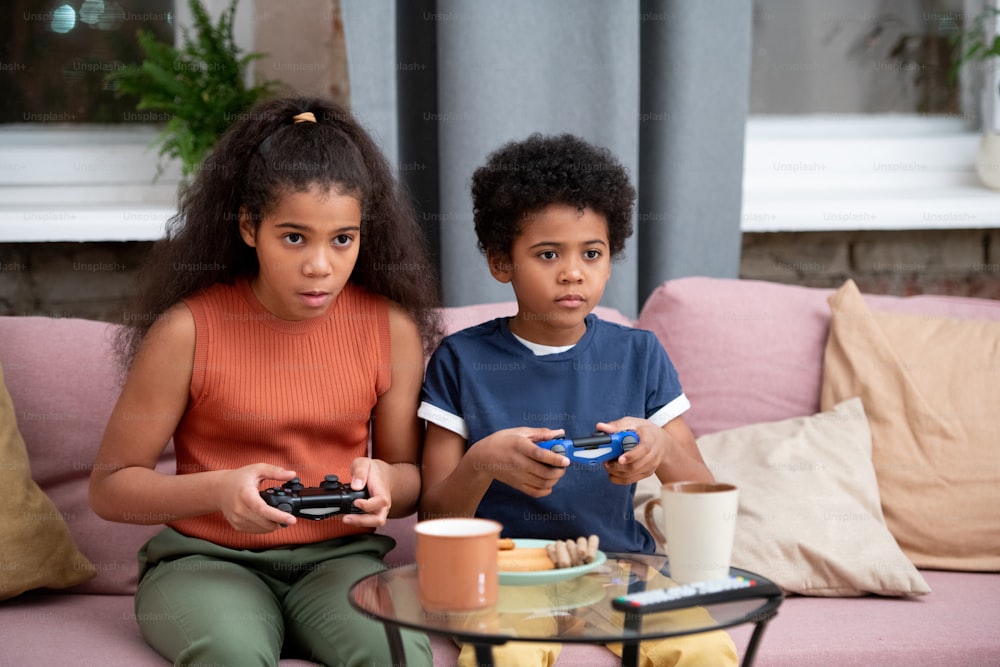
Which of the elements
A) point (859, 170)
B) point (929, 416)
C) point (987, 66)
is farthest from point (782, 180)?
point (929, 416)

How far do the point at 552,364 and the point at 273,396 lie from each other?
415 mm

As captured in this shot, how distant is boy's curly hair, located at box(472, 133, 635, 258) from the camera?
1565 mm

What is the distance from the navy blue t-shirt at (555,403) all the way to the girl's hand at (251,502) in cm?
34

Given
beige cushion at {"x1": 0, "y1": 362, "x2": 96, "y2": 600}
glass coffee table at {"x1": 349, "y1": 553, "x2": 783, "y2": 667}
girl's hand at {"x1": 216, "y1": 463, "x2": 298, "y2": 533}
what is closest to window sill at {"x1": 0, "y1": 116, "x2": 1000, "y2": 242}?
beige cushion at {"x1": 0, "y1": 362, "x2": 96, "y2": 600}

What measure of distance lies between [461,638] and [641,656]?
445 millimetres

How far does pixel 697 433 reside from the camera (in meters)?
2.03

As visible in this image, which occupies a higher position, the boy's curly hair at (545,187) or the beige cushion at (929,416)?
the boy's curly hair at (545,187)

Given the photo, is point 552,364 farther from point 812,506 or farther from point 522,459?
point 812,506

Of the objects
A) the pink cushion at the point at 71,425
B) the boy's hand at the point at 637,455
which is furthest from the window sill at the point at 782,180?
the boy's hand at the point at 637,455

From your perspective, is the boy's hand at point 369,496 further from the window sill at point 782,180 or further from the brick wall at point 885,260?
the brick wall at point 885,260

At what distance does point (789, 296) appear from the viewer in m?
2.13

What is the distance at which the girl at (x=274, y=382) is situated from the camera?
143 centimetres

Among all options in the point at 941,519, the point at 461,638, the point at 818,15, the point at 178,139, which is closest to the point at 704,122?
the point at 818,15

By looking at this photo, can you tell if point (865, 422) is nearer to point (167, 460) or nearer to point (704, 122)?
point (704, 122)
